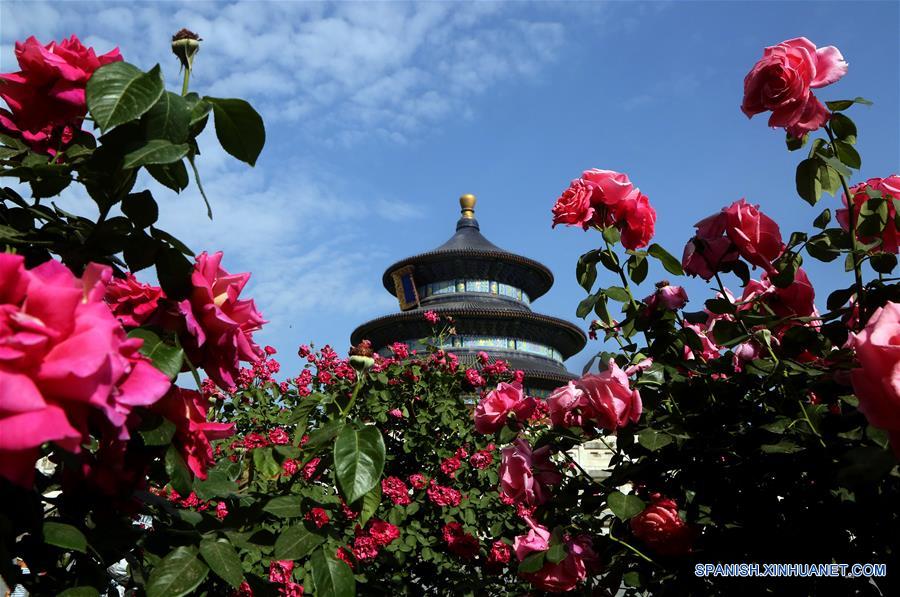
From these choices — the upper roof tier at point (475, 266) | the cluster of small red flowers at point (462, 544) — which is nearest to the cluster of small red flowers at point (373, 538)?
the cluster of small red flowers at point (462, 544)

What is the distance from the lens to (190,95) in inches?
39.8

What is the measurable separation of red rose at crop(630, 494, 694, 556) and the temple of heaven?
17.8 meters

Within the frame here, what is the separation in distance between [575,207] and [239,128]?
45.7 inches

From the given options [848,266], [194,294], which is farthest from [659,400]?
[194,294]

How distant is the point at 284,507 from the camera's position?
1.23m

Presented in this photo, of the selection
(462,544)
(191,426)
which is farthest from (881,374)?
(462,544)

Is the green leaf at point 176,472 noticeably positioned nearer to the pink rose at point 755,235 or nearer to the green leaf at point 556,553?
the green leaf at point 556,553

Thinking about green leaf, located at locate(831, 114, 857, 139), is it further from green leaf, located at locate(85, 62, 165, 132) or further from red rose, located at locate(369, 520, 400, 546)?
red rose, located at locate(369, 520, 400, 546)

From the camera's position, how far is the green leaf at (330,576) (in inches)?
41.7

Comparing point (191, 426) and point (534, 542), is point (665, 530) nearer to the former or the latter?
point (534, 542)

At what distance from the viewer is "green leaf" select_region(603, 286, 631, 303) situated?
1.98 m

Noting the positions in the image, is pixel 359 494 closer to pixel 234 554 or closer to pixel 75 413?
pixel 234 554

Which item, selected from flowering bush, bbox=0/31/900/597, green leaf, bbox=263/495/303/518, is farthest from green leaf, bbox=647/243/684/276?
green leaf, bbox=263/495/303/518

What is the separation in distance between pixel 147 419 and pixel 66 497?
0.26 metres
